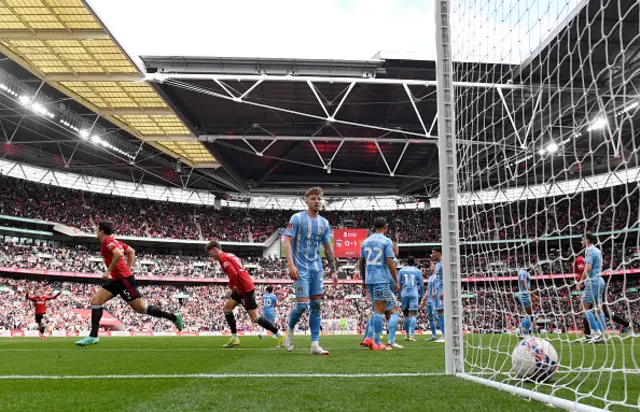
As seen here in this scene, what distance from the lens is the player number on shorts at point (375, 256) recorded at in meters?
7.30

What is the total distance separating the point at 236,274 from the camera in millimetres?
8703

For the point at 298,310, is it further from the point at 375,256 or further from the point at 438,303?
the point at 438,303

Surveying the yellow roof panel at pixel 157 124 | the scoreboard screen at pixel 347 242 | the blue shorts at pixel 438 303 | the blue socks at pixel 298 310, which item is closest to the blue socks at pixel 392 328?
the blue socks at pixel 298 310

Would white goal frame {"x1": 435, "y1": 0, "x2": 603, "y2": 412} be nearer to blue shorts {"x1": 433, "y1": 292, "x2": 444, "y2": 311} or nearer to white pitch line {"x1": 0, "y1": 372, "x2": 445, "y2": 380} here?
white pitch line {"x1": 0, "y1": 372, "x2": 445, "y2": 380}

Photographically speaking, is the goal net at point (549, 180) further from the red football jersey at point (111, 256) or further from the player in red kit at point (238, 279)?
the red football jersey at point (111, 256)

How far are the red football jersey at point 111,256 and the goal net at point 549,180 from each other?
500 centimetres

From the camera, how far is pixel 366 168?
3597 centimetres

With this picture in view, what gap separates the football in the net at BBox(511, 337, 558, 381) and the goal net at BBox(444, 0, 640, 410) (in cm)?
8

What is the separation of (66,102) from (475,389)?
24929 millimetres

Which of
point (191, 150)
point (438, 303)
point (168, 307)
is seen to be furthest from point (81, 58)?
point (168, 307)

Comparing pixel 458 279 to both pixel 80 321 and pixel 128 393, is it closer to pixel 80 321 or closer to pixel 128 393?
pixel 128 393

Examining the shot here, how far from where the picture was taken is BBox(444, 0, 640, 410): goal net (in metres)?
3.04

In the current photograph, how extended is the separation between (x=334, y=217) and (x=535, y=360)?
141 feet

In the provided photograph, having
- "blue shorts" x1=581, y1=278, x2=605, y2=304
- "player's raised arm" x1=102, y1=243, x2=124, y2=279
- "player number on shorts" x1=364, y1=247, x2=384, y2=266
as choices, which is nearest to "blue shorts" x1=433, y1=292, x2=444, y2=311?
"player number on shorts" x1=364, y1=247, x2=384, y2=266
